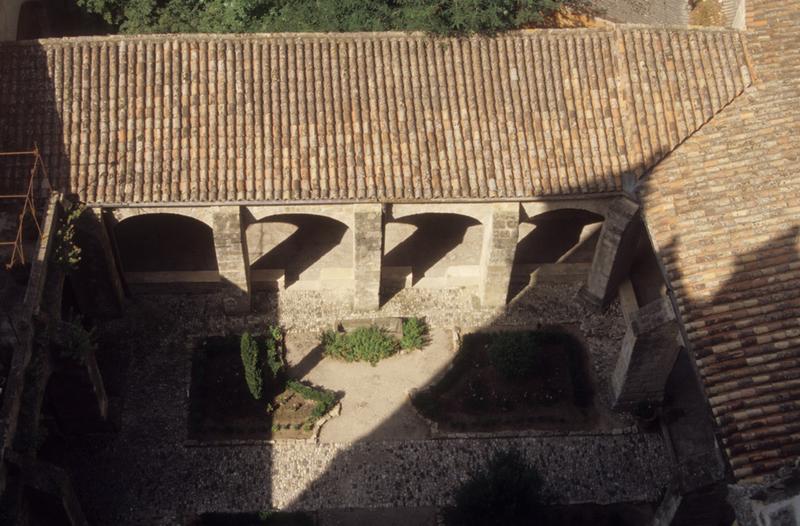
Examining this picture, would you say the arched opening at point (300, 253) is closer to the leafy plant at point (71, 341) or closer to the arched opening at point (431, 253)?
the arched opening at point (431, 253)

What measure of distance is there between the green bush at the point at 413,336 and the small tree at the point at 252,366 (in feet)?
13.1

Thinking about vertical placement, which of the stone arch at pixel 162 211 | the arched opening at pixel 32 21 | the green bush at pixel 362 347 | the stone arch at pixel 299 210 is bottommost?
the green bush at pixel 362 347

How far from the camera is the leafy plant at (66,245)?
68.6 ft

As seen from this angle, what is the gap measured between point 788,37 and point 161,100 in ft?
52.0

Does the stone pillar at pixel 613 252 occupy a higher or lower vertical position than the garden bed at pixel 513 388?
higher

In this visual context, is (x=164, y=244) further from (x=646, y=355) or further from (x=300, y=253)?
(x=646, y=355)

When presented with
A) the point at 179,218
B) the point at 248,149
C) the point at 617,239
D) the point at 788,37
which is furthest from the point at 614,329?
the point at 179,218

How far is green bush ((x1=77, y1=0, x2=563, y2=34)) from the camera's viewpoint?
76.6 ft

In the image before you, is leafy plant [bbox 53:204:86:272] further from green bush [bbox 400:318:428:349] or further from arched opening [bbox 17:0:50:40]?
green bush [bbox 400:318:428:349]

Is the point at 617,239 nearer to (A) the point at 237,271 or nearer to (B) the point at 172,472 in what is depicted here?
(A) the point at 237,271

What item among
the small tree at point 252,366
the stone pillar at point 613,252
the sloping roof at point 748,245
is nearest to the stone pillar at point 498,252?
the stone pillar at point 613,252

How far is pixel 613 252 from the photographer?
23.6 meters

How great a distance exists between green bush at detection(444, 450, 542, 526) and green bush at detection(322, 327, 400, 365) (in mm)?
5125

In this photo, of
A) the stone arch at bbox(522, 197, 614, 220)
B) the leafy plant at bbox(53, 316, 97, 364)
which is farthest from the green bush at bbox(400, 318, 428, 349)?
the leafy plant at bbox(53, 316, 97, 364)
